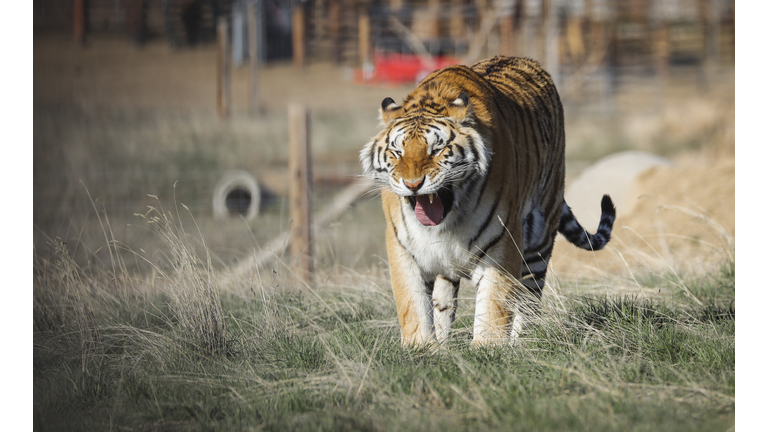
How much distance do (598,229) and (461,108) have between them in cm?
142

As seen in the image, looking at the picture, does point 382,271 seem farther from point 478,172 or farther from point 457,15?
point 457,15

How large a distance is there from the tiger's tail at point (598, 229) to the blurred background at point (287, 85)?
3821 mm

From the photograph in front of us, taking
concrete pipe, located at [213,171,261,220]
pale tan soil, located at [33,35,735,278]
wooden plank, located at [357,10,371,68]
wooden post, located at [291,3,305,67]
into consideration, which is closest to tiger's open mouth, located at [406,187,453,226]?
pale tan soil, located at [33,35,735,278]

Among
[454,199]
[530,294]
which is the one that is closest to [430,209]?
[454,199]

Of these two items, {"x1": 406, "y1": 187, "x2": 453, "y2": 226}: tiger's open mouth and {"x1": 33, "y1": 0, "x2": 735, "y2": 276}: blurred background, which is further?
Result: {"x1": 33, "y1": 0, "x2": 735, "y2": 276}: blurred background

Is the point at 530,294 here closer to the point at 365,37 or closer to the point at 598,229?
the point at 598,229

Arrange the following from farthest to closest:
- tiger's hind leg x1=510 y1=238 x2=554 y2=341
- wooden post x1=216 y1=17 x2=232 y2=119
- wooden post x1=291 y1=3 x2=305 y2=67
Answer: wooden post x1=291 y1=3 x2=305 y2=67, wooden post x1=216 y1=17 x2=232 y2=119, tiger's hind leg x1=510 y1=238 x2=554 y2=341

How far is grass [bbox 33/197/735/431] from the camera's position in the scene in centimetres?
271

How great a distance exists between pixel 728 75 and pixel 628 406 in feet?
74.1

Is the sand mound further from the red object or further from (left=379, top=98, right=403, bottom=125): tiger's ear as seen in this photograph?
the red object

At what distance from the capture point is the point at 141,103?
62.6 feet

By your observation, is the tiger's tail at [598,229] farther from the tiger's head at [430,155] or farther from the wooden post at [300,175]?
the wooden post at [300,175]

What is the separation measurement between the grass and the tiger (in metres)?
0.16

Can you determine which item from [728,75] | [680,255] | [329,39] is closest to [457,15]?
[329,39]
